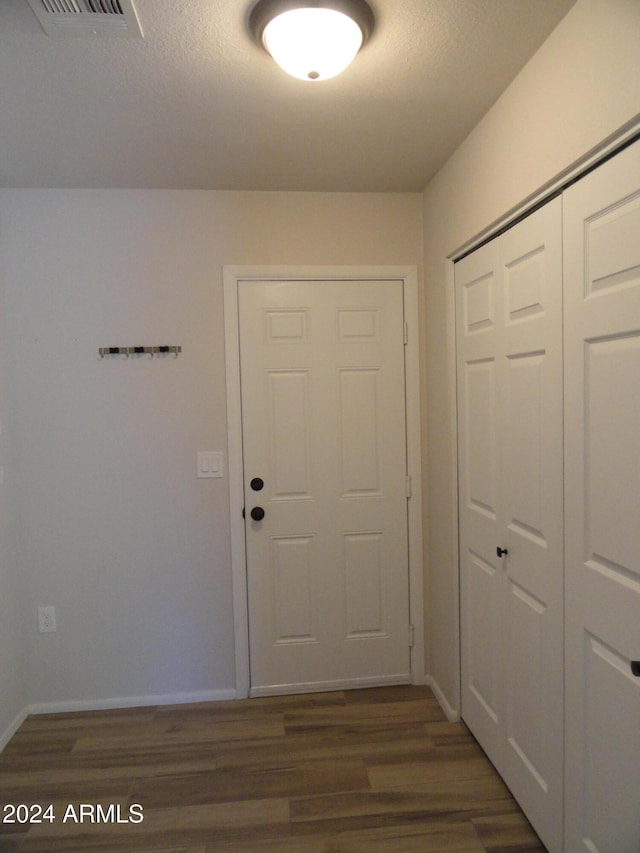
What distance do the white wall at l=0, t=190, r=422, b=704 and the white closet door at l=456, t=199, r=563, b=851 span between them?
0.84 m

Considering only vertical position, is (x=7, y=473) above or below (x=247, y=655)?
above

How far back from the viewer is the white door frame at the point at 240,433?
230cm

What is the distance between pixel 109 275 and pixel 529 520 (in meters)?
2.12

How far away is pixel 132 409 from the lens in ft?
7.50

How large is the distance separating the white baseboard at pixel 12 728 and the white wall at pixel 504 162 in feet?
6.63

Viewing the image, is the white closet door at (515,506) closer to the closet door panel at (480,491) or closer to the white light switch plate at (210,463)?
the closet door panel at (480,491)

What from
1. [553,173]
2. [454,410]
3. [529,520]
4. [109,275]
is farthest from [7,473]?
[553,173]

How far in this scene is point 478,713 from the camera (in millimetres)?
1978

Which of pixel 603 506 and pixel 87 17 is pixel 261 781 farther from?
pixel 87 17

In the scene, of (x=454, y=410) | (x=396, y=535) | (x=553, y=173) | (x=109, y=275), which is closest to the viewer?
(x=553, y=173)

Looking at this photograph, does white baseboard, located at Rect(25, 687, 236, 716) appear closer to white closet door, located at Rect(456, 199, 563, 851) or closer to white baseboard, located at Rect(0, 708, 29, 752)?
white baseboard, located at Rect(0, 708, 29, 752)

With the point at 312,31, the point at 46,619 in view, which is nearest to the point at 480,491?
the point at 312,31

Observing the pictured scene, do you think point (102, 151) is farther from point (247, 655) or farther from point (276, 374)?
point (247, 655)

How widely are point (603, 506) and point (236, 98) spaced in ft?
5.54
